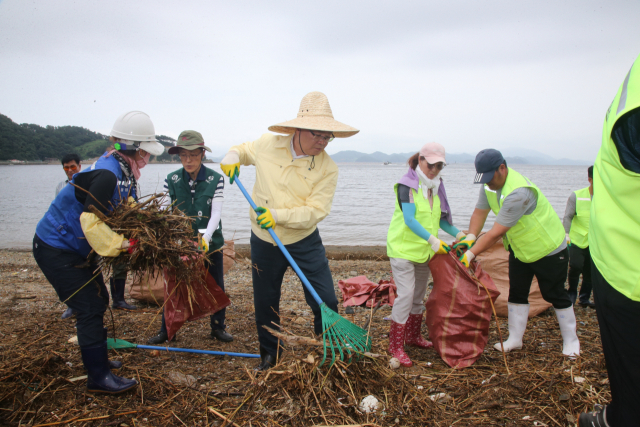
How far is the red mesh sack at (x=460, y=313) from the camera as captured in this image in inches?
121

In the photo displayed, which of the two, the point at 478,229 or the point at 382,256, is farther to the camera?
the point at 382,256

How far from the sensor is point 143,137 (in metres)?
2.70

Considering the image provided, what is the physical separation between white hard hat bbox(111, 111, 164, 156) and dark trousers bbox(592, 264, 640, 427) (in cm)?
268

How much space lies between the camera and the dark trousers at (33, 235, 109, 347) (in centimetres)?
241

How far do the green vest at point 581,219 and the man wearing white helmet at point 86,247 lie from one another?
4869 mm

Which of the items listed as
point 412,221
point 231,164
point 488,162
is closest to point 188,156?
point 231,164

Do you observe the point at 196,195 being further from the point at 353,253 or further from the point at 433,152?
the point at 353,253

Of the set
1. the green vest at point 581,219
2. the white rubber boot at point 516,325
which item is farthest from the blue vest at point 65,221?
the green vest at point 581,219

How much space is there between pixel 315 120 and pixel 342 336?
5.00ft

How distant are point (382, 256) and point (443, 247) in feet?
18.2

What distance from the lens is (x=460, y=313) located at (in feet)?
10.1

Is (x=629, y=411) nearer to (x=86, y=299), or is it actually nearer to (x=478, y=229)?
(x=478, y=229)

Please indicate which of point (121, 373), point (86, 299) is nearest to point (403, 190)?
point (86, 299)

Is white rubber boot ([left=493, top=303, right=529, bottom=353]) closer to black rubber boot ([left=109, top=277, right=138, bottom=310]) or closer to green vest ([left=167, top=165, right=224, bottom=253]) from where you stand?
green vest ([left=167, top=165, right=224, bottom=253])
